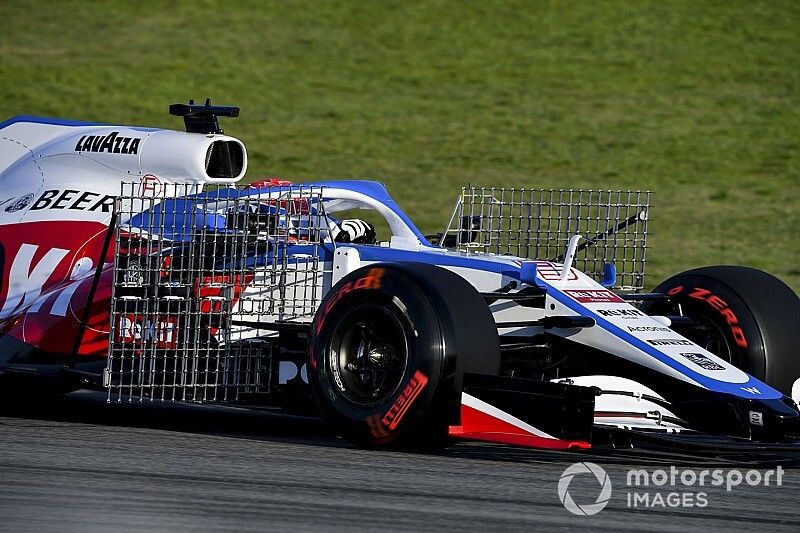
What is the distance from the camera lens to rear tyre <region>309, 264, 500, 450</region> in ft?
21.5

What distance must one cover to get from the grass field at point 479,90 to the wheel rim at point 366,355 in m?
11.7

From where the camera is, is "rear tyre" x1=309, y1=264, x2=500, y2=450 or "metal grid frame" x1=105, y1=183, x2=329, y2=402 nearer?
"rear tyre" x1=309, y1=264, x2=500, y2=450

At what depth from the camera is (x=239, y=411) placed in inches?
361

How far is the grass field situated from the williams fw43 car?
10.4 m

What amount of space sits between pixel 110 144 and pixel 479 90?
21915mm

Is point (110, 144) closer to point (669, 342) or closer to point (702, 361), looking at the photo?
point (669, 342)

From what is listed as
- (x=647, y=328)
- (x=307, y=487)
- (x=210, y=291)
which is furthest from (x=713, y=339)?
(x=307, y=487)

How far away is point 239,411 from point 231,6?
91.6 ft

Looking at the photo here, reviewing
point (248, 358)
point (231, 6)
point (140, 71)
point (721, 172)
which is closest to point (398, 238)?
point (248, 358)

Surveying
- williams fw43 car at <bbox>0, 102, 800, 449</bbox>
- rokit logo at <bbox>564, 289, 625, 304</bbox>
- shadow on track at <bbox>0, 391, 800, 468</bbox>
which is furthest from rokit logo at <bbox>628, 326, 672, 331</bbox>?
shadow on track at <bbox>0, 391, 800, 468</bbox>

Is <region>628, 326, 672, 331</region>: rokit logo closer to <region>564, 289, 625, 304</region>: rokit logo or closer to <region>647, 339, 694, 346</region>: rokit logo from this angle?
<region>647, 339, 694, 346</region>: rokit logo

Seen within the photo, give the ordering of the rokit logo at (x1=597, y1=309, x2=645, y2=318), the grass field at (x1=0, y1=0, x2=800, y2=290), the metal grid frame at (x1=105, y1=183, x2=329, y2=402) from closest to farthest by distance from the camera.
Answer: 1. the rokit logo at (x1=597, y1=309, x2=645, y2=318)
2. the metal grid frame at (x1=105, y1=183, x2=329, y2=402)
3. the grass field at (x1=0, y1=0, x2=800, y2=290)

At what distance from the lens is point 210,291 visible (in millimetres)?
7613

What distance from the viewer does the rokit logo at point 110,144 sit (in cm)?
870
